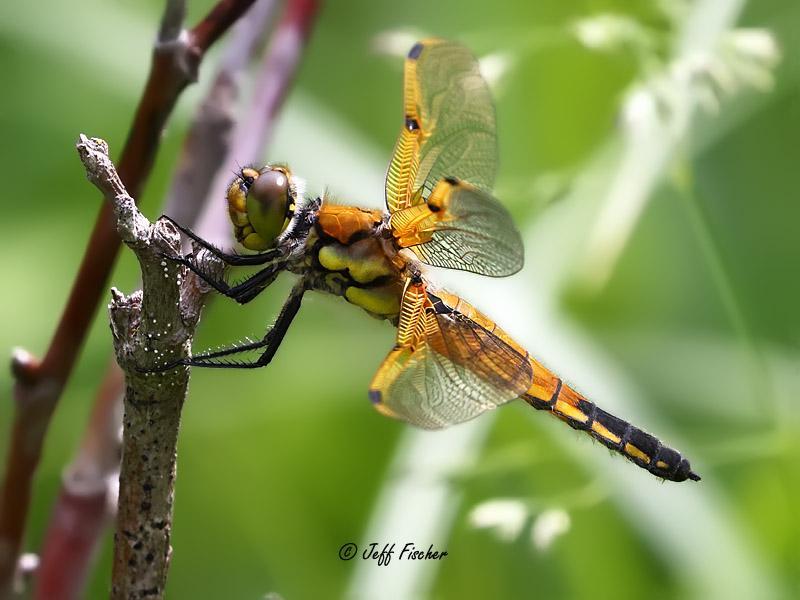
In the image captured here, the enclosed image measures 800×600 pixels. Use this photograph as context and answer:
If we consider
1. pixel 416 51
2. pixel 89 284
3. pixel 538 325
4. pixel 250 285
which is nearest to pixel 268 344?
pixel 250 285

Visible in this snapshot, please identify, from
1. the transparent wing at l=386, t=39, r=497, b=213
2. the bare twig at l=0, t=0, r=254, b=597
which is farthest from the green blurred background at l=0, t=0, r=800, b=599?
the bare twig at l=0, t=0, r=254, b=597

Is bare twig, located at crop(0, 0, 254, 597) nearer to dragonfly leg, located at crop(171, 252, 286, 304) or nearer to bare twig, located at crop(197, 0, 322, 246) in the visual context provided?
dragonfly leg, located at crop(171, 252, 286, 304)

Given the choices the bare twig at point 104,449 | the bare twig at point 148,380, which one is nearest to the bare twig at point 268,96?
the bare twig at point 104,449

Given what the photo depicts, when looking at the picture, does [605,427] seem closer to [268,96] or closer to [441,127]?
[441,127]

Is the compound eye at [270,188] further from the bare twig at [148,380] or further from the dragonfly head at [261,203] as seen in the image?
the bare twig at [148,380]

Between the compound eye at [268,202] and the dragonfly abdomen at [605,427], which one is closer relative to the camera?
the compound eye at [268,202]

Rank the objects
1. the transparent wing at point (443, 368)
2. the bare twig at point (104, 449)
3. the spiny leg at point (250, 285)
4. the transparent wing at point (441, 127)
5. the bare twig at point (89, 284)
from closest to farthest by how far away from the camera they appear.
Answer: the bare twig at point (89, 284)
the spiny leg at point (250, 285)
the bare twig at point (104, 449)
the transparent wing at point (443, 368)
the transparent wing at point (441, 127)

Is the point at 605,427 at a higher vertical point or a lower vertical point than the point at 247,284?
higher
